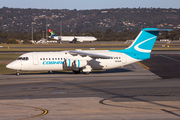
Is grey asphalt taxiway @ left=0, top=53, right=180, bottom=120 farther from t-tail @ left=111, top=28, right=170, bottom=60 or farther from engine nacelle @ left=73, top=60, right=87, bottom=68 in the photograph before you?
t-tail @ left=111, top=28, right=170, bottom=60

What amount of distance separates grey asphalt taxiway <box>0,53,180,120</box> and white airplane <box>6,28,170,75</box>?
4834mm

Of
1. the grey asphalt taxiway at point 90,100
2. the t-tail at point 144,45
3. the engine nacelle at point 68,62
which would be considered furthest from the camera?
the t-tail at point 144,45

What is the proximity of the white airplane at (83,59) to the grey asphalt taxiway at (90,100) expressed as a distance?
4.83 m

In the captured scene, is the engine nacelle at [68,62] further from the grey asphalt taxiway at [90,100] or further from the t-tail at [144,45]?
the t-tail at [144,45]

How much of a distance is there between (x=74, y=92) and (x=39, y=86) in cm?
478

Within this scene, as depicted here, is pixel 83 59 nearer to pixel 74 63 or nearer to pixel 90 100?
pixel 74 63

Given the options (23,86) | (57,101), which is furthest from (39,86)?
(57,101)

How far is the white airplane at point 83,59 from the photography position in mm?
34125

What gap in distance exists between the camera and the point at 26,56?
3447 cm

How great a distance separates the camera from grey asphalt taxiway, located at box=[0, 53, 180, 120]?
15547mm

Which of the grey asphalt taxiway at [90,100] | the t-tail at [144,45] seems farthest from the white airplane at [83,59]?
the grey asphalt taxiway at [90,100]

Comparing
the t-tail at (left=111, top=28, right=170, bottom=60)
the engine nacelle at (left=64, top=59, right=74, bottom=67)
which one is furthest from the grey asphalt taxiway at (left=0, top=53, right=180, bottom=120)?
the t-tail at (left=111, top=28, right=170, bottom=60)

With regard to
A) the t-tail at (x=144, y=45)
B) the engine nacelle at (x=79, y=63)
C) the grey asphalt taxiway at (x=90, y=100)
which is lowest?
the grey asphalt taxiway at (x=90, y=100)

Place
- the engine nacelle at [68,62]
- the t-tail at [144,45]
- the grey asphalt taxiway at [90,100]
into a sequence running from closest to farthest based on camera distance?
the grey asphalt taxiway at [90,100]
the engine nacelle at [68,62]
the t-tail at [144,45]
